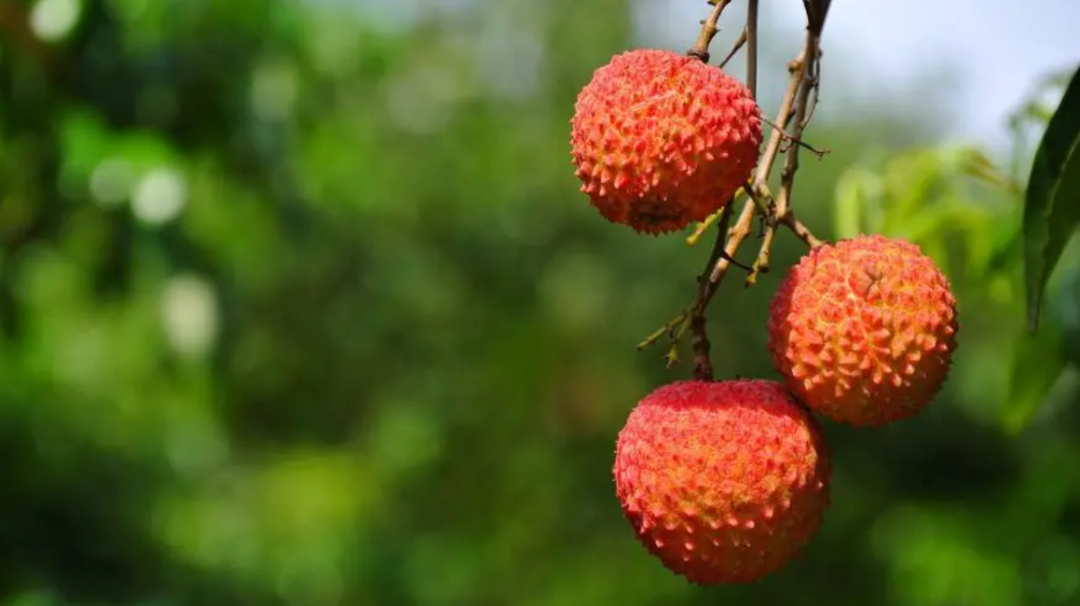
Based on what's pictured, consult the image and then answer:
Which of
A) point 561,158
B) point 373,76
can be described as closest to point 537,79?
point 561,158

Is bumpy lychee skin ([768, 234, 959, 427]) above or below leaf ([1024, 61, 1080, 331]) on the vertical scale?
below

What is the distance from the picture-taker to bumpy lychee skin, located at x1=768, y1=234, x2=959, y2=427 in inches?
34.3

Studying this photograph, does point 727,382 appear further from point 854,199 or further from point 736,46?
point 854,199

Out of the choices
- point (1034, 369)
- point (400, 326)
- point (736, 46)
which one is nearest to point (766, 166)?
point (736, 46)

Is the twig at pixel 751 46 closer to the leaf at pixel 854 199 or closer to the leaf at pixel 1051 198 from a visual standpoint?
the leaf at pixel 1051 198

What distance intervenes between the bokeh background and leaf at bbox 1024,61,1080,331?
34 centimetres

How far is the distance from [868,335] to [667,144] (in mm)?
187

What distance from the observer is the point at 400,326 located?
33.9 feet

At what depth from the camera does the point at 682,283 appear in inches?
345

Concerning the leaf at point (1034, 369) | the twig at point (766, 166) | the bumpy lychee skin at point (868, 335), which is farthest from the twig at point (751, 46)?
the leaf at point (1034, 369)

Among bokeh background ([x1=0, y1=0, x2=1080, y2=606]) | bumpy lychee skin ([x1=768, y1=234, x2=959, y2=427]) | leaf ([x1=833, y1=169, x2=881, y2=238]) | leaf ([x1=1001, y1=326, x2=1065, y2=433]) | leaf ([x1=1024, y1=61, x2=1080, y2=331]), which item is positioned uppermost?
leaf ([x1=1024, y1=61, x2=1080, y2=331])

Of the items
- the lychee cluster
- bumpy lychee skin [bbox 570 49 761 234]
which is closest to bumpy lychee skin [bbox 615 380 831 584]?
the lychee cluster

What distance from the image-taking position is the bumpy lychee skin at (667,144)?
82 centimetres

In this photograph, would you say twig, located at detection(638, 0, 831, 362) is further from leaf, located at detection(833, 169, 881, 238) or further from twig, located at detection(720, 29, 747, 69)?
leaf, located at detection(833, 169, 881, 238)
